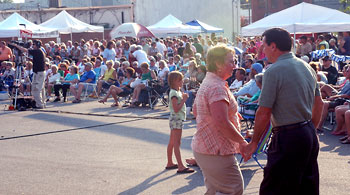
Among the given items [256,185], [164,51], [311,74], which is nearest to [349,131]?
[256,185]

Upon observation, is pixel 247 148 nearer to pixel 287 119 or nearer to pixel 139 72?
pixel 287 119

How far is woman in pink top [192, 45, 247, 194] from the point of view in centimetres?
441

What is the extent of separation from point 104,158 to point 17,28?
18.9m

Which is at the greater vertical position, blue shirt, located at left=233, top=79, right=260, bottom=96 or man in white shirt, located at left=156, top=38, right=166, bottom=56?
man in white shirt, located at left=156, top=38, right=166, bottom=56

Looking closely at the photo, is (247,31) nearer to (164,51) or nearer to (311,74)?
(164,51)

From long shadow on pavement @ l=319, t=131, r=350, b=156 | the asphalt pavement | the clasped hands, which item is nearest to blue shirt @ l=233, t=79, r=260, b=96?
the asphalt pavement

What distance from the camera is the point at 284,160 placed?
421 cm

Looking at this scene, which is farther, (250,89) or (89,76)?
(89,76)

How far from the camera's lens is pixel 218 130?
446cm

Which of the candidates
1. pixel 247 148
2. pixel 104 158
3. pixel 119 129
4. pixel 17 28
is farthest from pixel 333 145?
pixel 17 28

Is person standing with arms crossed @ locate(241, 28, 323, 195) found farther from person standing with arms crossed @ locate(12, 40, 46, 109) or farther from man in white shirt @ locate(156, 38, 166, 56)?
man in white shirt @ locate(156, 38, 166, 56)

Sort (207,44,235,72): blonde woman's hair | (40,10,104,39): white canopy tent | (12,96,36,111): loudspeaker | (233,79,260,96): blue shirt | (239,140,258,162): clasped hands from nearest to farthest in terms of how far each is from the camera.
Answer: (239,140,258,162): clasped hands < (207,44,235,72): blonde woman's hair < (233,79,260,96): blue shirt < (12,96,36,111): loudspeaker < (40,10,104,39): white canopy tent

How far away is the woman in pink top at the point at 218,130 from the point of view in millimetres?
4410

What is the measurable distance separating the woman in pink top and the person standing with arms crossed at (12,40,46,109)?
12134mm
